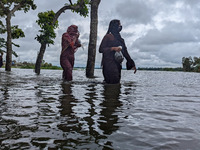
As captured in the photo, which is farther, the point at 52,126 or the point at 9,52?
the point at 9,52

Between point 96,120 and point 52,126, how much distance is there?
0.60 m

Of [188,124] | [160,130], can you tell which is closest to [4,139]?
[160,130]

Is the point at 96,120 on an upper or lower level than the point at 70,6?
lower

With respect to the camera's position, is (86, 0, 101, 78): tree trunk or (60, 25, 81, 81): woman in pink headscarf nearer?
(60, 25, 81, 81): woman in pink headscarf

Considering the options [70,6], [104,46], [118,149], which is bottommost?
[118,149]

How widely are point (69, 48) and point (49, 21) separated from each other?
8204 mm

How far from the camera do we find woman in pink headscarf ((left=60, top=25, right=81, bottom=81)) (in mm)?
9812

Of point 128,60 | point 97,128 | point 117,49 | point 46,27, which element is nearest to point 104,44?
point 117,49

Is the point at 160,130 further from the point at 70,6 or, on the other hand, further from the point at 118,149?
the point at 70,6

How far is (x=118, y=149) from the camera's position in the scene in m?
1.97

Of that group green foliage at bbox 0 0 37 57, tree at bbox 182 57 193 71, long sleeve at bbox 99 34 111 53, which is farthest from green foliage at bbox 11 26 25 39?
tree at bbox 182 57 193 71

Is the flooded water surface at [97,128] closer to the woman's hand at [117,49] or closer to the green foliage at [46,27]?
the woman's hand at [117,49]

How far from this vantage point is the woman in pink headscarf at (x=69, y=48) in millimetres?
9812

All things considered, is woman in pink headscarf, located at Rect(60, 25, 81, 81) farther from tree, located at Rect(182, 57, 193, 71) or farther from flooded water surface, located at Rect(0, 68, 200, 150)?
tree, located at Rect(182, 57, 193, 71)
